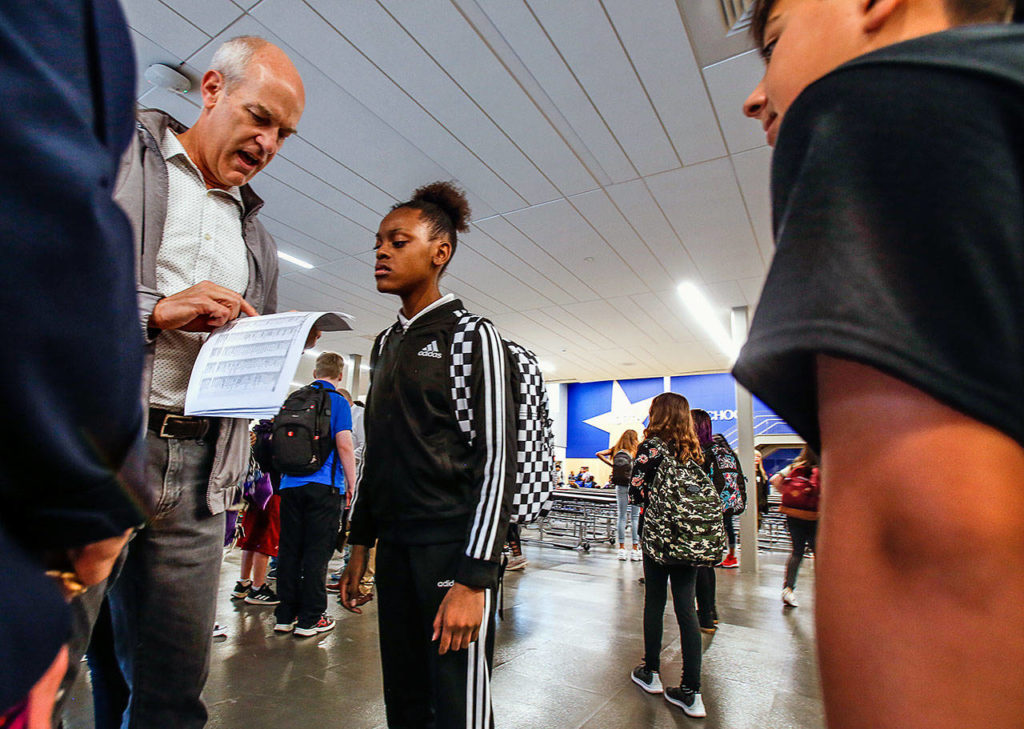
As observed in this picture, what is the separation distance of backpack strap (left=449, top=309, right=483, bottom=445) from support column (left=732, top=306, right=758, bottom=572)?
15.1 ft

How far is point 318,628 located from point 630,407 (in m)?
10.6

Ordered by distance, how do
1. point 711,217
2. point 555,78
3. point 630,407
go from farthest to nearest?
point 630,407, point 711,217, point 555,78

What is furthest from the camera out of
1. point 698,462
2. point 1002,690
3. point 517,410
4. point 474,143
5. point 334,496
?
point 474,143

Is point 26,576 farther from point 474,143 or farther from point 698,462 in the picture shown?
point 474,143

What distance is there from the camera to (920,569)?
0.25 m

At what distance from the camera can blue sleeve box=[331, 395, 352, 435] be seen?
10.1ft

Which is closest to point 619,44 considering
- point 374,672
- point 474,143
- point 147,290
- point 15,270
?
point 474,143

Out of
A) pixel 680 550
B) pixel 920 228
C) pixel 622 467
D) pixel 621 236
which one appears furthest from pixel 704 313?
pixel 920 228

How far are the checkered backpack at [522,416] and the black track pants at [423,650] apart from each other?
27 centimetres

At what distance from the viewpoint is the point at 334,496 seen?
3.06m

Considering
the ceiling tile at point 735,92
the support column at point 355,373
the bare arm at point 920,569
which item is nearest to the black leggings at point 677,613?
the bare arm at point 920,569

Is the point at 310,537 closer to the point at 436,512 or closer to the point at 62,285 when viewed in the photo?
the point at 436,512

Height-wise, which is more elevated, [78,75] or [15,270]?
[78,75]

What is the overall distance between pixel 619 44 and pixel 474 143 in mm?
1258
